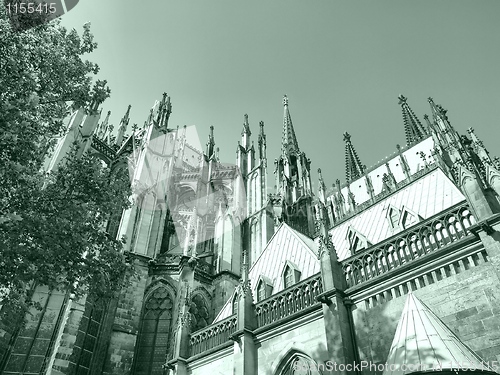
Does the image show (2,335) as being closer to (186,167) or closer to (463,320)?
(463,320)

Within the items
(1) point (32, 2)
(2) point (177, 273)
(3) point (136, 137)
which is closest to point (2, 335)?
(2) point (177, 273)

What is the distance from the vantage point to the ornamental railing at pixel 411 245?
10.3 m

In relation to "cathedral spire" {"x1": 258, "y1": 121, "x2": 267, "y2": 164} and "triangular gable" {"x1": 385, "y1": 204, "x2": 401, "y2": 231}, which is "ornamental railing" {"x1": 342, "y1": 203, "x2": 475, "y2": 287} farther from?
"cathedral spire" {"x1": 258, "y1": 121, "x2": 267, "y2": 164}

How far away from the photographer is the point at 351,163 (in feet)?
187

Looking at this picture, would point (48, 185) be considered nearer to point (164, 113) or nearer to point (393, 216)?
point (393, 216)

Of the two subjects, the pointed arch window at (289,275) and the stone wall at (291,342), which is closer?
the stone wall at (291,342)

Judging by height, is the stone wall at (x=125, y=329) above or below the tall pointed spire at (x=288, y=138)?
below

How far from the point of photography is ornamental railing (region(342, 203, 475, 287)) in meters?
10.3

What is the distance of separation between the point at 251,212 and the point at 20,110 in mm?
18207

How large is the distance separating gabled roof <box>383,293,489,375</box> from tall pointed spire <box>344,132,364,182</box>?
145 ft

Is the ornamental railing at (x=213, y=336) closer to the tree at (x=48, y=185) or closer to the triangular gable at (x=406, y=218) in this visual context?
the tree at (x=48, y=185)

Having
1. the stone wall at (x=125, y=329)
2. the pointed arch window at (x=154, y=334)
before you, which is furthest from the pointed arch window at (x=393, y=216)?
the pointed arch window at (x=154, y=334)

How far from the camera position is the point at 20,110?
9273mm

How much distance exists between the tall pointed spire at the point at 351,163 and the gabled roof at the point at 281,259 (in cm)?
3440
